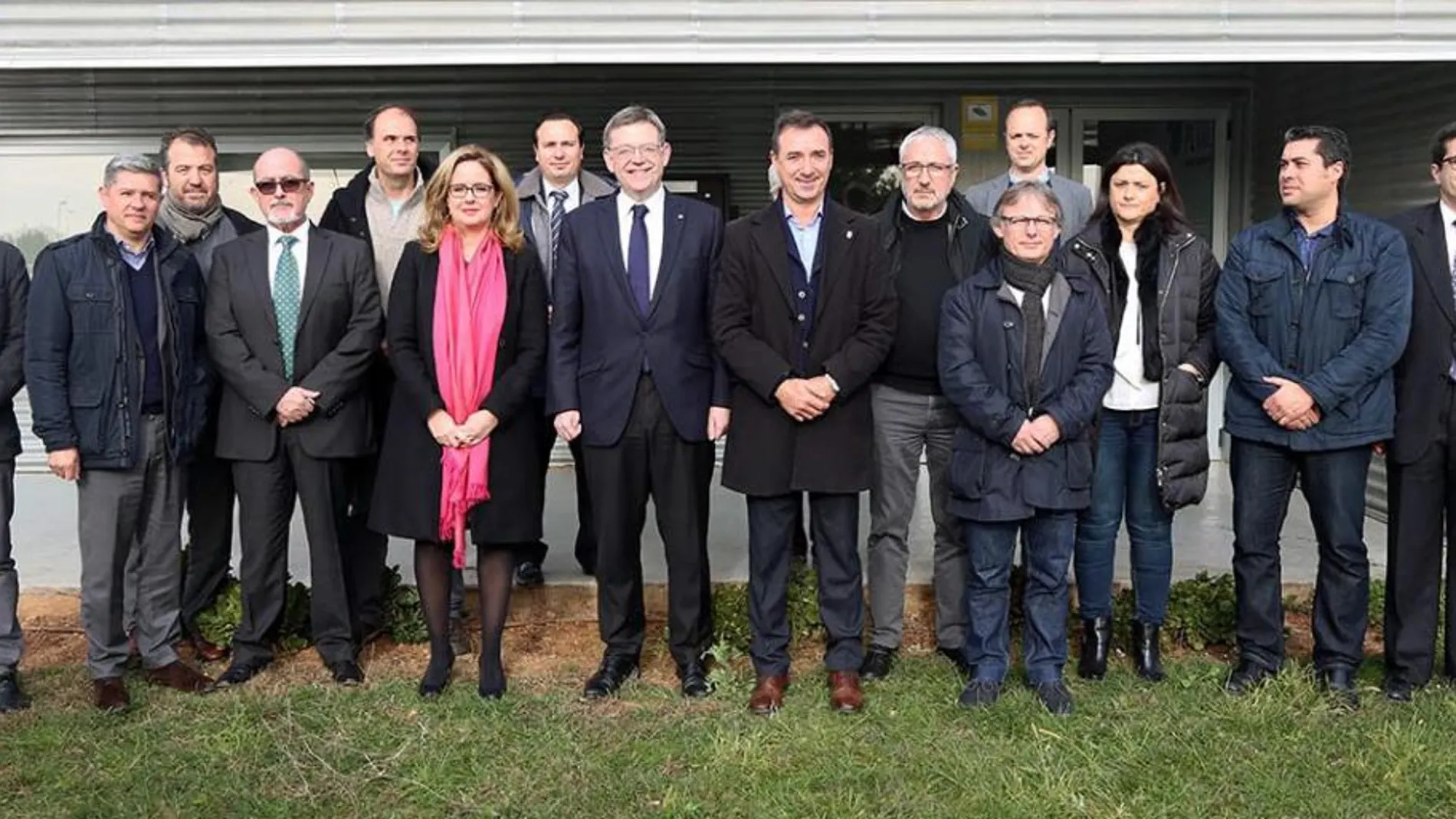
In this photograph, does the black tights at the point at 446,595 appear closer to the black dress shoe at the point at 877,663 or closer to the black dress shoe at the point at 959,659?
the black dress shoe at the point at 877,663

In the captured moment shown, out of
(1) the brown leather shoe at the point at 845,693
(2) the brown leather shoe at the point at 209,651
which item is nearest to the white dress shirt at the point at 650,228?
(1) the brown leather shoe at the point at 845,693

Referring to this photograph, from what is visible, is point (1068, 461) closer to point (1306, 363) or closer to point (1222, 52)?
point (1306, 363)

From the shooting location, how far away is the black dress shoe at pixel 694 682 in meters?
4.43

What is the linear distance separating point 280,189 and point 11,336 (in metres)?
1.05

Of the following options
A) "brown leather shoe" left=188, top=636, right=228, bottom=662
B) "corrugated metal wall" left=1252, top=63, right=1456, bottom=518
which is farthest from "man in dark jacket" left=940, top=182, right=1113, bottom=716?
"corrugated metal wall" left=1252, top=63, right=1456, bottom=518

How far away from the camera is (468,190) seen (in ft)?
14.1

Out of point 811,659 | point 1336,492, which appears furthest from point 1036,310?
point 811,659

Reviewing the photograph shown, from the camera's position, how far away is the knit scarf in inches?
165

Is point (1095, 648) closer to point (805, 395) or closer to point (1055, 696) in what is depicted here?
point (1055, 696)

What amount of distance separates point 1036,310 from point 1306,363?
0.92 m

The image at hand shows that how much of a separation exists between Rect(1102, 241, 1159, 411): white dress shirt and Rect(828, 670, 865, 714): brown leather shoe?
4.23ft

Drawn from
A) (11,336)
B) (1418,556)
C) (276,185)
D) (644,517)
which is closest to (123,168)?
(276,185)

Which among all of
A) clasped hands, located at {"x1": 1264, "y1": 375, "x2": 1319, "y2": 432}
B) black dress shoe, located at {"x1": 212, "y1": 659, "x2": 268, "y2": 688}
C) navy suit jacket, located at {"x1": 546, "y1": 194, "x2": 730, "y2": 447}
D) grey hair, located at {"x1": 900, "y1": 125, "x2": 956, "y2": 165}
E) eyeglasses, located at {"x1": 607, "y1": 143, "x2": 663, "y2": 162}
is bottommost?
black dress shoe, located at {"x1": 212, "y1": 659, "x2": 268, "y2": 688}

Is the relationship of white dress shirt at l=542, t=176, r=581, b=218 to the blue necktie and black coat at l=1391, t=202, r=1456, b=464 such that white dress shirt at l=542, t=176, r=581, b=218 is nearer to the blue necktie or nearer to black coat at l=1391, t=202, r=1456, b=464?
the blue necktie
